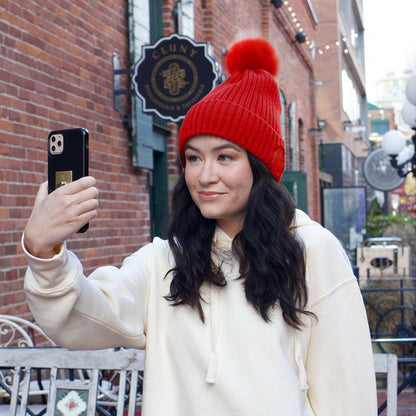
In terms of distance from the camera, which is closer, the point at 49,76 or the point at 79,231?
the point at 79,231

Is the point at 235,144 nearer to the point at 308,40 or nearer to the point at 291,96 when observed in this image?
the point at 291,96

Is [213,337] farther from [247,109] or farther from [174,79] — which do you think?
[174,79]

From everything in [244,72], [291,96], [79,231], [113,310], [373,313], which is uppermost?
[291,96]

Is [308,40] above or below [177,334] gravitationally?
above

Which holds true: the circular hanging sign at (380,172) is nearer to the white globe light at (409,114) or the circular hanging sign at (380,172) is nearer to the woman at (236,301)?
the white globe light at (409,114)

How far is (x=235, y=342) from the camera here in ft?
6.39

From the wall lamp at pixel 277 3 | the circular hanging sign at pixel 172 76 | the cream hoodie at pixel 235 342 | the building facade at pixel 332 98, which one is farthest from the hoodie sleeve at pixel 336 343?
the building facade at pixel 332 98

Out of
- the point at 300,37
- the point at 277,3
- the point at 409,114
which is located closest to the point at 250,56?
the point at 409,114

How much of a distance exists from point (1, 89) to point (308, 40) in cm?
1478

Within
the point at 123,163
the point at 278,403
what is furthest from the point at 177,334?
the point at 123,163

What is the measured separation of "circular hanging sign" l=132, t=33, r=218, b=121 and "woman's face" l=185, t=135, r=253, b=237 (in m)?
4.20

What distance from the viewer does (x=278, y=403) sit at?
190 cm

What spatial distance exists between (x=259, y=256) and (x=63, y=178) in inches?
25.4

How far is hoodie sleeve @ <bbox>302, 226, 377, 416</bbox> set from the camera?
199 cm
